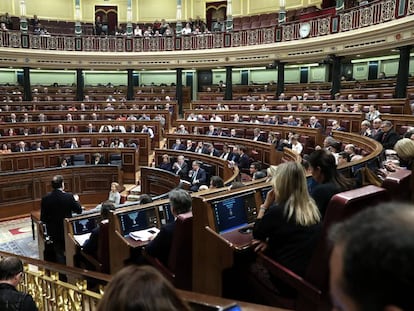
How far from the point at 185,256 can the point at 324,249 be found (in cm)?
121

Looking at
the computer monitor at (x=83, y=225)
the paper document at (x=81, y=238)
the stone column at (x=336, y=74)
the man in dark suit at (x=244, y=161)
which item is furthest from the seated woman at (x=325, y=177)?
the stone column at (x=336, y=74)

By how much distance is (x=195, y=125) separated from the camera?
39.0ft

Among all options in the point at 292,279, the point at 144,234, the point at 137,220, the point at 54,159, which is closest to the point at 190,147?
the point at 54,159

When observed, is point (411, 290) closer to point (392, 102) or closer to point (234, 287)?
point (234, 287)

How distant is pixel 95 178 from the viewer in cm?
898

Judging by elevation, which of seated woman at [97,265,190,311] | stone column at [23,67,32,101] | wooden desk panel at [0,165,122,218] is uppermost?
stone column at [23,67,32,101]

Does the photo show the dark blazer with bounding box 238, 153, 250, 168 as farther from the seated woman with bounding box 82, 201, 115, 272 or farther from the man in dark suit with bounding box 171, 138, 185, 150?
the seated woman with bounding box 82, 201, 115, 272

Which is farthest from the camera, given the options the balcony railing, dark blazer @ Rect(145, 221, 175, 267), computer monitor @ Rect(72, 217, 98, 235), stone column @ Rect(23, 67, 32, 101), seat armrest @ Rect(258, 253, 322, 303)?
stone column @ Rect(23, 67, 32, 101)

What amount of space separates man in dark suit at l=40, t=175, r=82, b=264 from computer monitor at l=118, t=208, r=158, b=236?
1.86 metres

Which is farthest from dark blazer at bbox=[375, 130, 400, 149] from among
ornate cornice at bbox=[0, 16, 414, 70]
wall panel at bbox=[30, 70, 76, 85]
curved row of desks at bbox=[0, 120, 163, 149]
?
wall panel at bbox=[30, 70, 76, 85]

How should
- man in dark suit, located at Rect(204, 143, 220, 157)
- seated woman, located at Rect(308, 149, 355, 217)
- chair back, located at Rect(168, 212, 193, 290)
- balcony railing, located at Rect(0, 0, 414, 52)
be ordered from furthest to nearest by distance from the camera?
balcony railing, located at Rect(0, 0, 414, 52), man in dark suit, located at Rect(204, 143, 220, 157), chair back, located at Rect(168, 212, 193, 290), seated woman, located at Rect(308, 149, 355, 217)

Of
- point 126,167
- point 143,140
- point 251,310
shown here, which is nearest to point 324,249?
point 251,310

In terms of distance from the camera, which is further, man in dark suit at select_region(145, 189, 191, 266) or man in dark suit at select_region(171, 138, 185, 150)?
man in dark suit at select_region(171, 138, 185, 150)

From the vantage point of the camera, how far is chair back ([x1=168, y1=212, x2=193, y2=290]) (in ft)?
8.77
